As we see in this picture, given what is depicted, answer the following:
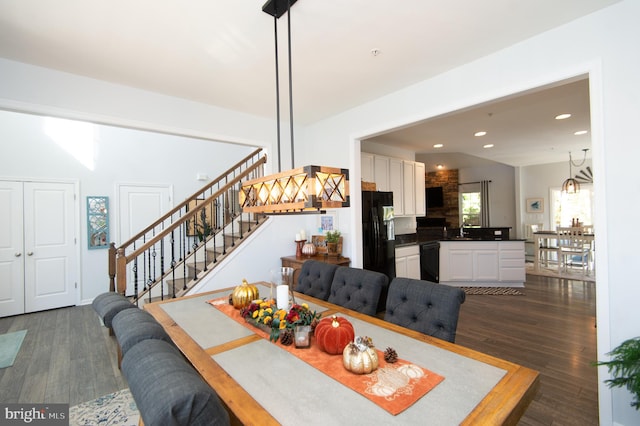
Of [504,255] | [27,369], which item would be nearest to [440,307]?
[27,369]

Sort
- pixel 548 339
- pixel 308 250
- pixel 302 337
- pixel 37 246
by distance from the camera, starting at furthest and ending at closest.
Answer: pixel 37 246 < pixel 308 250 < pixel 548 339 < pixel 302 337

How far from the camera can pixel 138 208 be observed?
552cm

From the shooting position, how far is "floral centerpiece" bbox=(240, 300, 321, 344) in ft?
5.08

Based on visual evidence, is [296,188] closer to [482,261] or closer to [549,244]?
[482,261]

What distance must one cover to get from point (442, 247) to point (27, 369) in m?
5.82

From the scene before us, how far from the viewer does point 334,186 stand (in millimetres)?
1620

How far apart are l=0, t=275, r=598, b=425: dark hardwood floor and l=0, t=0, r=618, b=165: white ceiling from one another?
270 cm

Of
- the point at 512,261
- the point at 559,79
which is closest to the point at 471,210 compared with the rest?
the point at 512,261

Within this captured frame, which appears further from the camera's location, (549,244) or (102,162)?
(549,244)

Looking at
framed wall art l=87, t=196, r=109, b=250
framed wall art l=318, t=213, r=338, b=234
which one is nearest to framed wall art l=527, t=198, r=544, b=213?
framed wall art l=318, t=213, r=338, b=234

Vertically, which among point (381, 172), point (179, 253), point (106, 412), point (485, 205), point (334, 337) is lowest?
point (106, 412)

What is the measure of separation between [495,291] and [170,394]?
572 cm

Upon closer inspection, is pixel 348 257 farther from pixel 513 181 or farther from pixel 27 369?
pixel 513 181

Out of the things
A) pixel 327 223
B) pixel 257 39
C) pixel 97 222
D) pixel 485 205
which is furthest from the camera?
pixel 485 205
